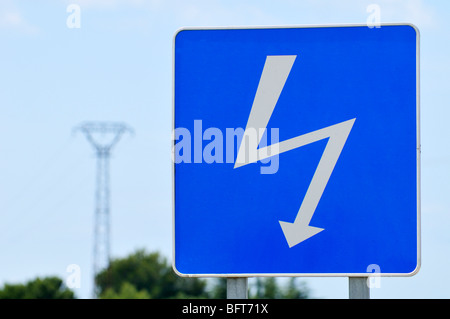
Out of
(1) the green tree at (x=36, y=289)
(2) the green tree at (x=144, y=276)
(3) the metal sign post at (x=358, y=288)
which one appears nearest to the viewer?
(3) the metal sign post at (x=358, y=288)

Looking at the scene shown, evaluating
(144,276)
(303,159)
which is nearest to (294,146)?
(303,159)

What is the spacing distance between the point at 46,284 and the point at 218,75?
79.5 metres

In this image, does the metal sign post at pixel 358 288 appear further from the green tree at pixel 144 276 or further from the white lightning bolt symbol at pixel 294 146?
the green tree at pixel 144 276

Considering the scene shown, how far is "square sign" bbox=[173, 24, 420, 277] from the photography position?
160 inches

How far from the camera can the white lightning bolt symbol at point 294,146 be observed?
13.3 feet

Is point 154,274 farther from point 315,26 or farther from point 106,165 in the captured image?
point 315,26

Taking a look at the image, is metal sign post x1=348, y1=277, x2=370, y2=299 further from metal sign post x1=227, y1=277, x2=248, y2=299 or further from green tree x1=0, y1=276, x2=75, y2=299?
green tree x1=0, y1=276, x2=75, y2=299

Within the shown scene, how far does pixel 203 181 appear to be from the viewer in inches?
163

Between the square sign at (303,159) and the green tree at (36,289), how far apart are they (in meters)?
73.6

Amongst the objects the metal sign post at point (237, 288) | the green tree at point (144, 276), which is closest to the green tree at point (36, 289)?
the green tree at point (144, 276)

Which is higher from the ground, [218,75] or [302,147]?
[218,75]
